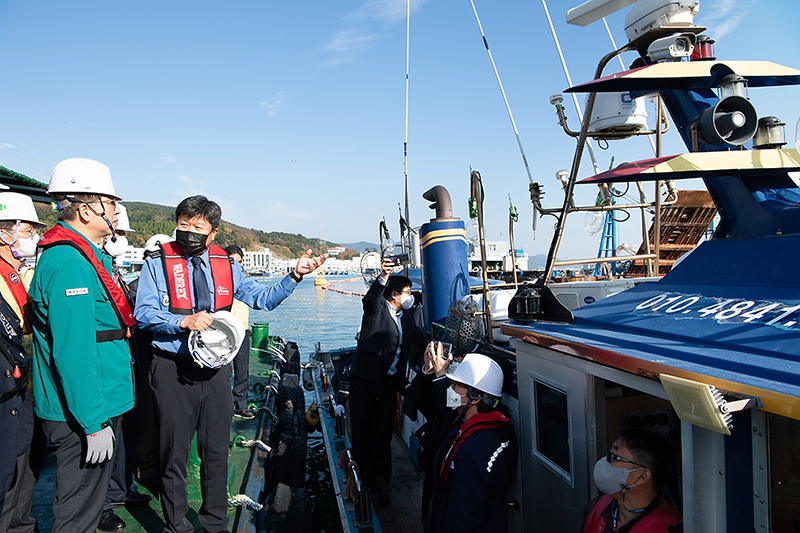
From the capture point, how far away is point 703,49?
9.52ft

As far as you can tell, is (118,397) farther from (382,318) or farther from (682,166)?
(682,166)

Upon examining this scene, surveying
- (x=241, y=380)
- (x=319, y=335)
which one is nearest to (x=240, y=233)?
(x=319, y=335)

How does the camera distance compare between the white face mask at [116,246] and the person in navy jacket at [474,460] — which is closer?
the person in navy jacket at [474,460]

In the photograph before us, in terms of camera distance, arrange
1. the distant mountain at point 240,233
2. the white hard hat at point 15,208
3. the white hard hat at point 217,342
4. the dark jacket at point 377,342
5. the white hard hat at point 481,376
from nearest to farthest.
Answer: the white hard hat at point 481,376 < the white hard hat at point 217,342 < the white hard hat at point 15,208 < the dark jacket at point 377,342 < the distant mountain at point 240,233

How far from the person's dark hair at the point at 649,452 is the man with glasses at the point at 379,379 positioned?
2545mm

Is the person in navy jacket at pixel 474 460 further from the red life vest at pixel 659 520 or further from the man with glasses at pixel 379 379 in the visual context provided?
the man with glasses at pixel 379 379

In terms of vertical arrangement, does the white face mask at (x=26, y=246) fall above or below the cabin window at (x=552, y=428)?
above

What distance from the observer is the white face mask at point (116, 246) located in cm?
466

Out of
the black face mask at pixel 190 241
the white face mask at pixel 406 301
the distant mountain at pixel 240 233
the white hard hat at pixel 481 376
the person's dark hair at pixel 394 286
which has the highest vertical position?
the distant mountain at pixel 240 233

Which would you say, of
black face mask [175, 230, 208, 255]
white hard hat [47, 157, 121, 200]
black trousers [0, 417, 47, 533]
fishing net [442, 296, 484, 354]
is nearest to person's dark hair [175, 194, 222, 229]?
black face mask [175, 230, 208, 255]

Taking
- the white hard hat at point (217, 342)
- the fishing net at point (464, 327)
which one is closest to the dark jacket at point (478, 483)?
the fishing net at point (464, 327)

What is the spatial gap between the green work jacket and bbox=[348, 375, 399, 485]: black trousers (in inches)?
81.8

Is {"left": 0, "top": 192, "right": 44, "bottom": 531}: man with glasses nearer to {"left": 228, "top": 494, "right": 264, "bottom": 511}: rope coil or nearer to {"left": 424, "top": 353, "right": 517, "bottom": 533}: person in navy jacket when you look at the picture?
→ {"left": 228, "top": 494, "right": 264, "bottom": 511}: rope coil

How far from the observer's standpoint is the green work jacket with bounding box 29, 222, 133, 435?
2328 millimetres
